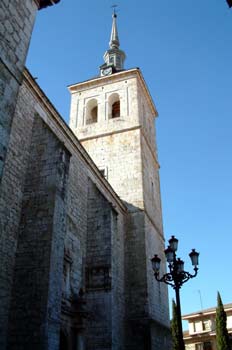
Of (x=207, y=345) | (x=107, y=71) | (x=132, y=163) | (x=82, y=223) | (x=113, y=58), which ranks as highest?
(x=113, y=58)

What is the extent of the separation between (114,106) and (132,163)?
5264mm

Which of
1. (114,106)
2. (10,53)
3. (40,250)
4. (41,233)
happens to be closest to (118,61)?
(114,106)

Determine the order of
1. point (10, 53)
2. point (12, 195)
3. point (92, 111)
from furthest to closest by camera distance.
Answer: point (92, 111), point (12, 195), point (10, 53)

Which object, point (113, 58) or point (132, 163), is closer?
point (132, 163)

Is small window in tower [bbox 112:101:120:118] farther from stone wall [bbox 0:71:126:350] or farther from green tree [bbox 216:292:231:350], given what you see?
green tree [bbox 216:292:231:350]

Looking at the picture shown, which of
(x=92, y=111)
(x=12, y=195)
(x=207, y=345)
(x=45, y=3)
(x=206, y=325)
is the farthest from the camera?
(x=206, y=325)

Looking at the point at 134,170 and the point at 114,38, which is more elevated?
the point at 114,38

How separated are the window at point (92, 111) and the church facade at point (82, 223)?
81 millimetres

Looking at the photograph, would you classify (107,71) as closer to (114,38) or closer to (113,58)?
(113,58)

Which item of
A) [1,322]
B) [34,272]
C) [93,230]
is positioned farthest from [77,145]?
[1,322]

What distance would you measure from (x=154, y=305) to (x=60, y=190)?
7719 millimetres

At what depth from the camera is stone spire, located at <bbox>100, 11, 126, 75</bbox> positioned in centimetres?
2195

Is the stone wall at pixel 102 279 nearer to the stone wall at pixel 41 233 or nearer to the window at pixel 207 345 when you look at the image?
the stone wall at pixel 41 233

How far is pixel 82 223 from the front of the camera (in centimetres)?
1143
